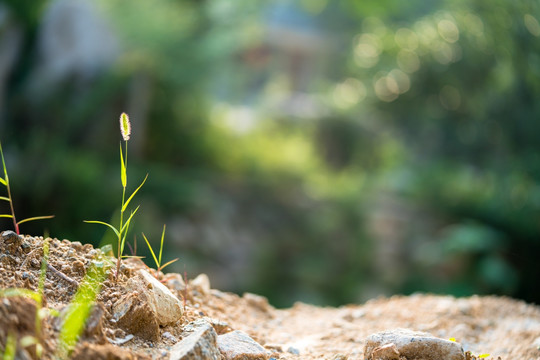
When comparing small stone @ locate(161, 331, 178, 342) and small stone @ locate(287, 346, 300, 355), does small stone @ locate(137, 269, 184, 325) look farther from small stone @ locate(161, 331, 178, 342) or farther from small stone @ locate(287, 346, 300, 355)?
small stone @ locate(287, 346, 300, 355)

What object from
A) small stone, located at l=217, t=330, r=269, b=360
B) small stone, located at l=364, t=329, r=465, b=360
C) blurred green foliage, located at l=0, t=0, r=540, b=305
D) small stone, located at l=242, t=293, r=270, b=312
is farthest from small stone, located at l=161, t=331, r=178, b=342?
blurred green foliage, located at l=0, t=0, r=540, b=305

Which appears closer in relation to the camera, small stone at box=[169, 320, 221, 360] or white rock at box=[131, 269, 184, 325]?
small stone at box=[169, 320, 221, 360]

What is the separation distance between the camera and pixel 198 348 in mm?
1090

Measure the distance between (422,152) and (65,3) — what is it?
25.7 ft

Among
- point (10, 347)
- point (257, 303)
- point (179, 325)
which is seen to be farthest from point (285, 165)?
point (10, 347)

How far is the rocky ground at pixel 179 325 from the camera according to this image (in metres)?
1.04

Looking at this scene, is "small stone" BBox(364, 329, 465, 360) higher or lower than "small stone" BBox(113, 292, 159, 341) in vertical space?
higher

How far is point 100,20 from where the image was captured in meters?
6.81

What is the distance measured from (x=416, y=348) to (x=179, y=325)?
0.63m

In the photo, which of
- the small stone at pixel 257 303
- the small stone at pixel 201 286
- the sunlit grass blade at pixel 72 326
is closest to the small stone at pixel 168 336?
the sunlit grass blade at pixel 72 326

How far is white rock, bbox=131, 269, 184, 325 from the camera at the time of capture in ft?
4.16

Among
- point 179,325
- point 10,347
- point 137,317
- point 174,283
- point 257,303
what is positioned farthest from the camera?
point 257,303

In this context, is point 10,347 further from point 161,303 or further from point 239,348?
point 239,348

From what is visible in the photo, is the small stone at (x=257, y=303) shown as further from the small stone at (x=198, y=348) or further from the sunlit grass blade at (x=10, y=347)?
the sunlit grass blade at (x=10, y=347)
